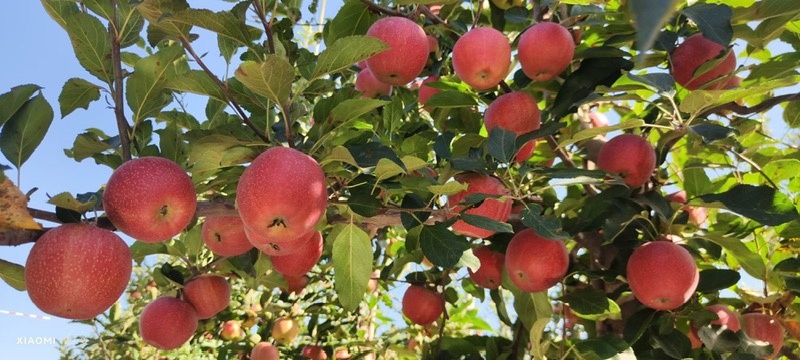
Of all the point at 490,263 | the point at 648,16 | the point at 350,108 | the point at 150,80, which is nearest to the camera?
the point at 648,16

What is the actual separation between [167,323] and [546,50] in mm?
1348

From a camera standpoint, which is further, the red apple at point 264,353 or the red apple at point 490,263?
the red apple at point 264,353

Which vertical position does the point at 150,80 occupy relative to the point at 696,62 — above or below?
above

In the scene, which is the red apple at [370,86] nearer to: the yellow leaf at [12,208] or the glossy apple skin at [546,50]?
the glossy apple skin at [546,50]

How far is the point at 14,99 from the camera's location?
1234 mm

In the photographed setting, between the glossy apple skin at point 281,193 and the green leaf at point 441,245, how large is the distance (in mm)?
284

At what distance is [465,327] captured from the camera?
10.6 feet

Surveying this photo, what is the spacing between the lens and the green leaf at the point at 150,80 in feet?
4.18

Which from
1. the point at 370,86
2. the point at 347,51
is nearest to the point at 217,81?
the point at 347,51

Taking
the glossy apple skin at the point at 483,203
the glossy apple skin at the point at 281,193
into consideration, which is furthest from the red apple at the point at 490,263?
the glossy apple skin at the point at 281,193

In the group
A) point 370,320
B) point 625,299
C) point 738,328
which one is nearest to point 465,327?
point 370,320

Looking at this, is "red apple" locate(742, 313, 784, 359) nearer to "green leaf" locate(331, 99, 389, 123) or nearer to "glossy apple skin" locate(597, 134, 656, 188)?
"glossy apple skin" locate(597, 134, 656, 188)

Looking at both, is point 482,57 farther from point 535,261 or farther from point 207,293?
point 207,293

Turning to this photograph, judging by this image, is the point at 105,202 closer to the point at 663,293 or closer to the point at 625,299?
the point at 663,293
